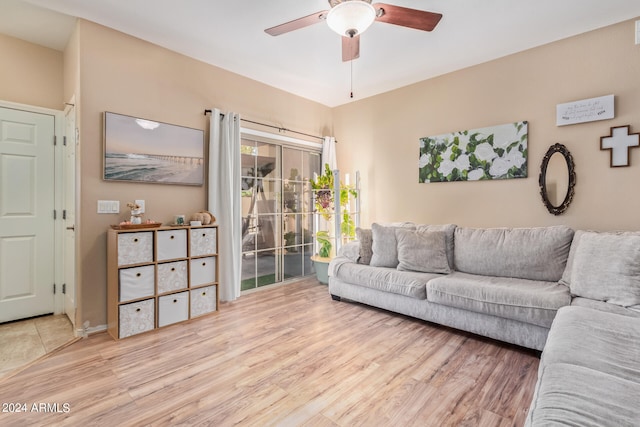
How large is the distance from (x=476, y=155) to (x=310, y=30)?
2.23 m

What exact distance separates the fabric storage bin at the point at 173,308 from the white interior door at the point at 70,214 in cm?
77

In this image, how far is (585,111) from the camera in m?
2.82

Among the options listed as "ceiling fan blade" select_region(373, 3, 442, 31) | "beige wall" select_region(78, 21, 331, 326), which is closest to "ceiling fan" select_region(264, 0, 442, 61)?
"ceiling fan blade" select_region(373, 3, 442, 31)

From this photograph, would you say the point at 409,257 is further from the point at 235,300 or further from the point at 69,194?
the point at 69,194

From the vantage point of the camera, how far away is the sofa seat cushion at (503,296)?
221 centimetres

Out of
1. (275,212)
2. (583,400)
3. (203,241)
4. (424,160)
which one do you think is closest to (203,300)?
(203,241)

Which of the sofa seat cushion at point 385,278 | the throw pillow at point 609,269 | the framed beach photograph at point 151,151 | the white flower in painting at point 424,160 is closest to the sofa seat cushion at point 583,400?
the throw pillow at point 609,269

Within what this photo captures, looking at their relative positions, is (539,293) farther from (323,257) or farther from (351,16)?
(323,257)

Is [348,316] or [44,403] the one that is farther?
[348,316]

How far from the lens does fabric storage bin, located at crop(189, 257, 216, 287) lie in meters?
3.05

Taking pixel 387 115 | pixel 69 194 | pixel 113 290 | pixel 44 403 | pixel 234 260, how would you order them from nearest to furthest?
pixel 44 403 < pixel 113 290 < pixel 69 194 < pixel 234 260 < pixel 387 115

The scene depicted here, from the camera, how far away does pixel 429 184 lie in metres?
3.87

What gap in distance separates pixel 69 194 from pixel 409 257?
341 cm

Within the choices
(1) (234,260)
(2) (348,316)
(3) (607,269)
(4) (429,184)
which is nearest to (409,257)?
(2) (348,316)
